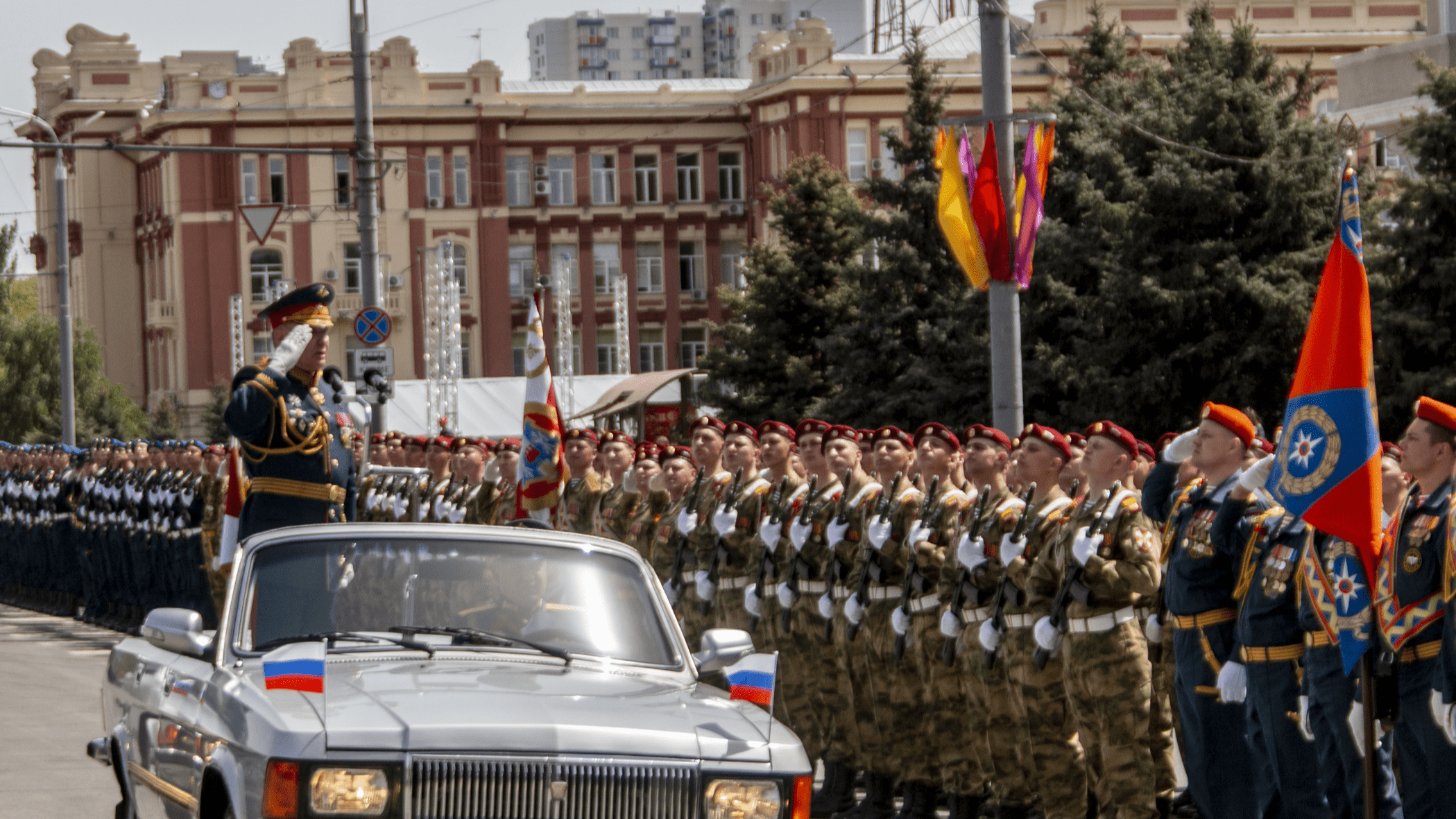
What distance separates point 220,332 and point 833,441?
200 feet

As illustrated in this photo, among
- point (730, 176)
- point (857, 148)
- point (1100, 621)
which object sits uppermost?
point (857, 148)

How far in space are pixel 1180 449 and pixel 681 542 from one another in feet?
14.4

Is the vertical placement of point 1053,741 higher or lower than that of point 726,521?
lower

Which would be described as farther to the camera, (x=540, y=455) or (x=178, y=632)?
(x=540, y=455)

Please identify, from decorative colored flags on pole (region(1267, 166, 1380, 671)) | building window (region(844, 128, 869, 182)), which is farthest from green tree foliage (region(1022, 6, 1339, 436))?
building window (region(844, 128, 869, 182))

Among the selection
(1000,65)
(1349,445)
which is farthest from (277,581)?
(1000,65)

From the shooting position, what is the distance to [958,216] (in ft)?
44.4

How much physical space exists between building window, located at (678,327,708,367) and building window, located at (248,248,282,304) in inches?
554

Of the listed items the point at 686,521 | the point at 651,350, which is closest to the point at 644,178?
the point at 651,350

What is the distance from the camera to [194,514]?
22062mm

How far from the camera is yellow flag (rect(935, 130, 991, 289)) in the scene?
525 inches

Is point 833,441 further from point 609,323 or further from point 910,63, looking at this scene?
point 609,323

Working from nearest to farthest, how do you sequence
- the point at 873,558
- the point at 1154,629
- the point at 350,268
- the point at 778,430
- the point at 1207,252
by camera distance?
1. the point at 1154,629
2. the point at 873,558
3. the point at 778,430
4. the point at 1207,252
5. the point at 350,268

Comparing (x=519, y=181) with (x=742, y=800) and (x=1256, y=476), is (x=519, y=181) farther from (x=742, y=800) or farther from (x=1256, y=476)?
(x=742, y=800)
